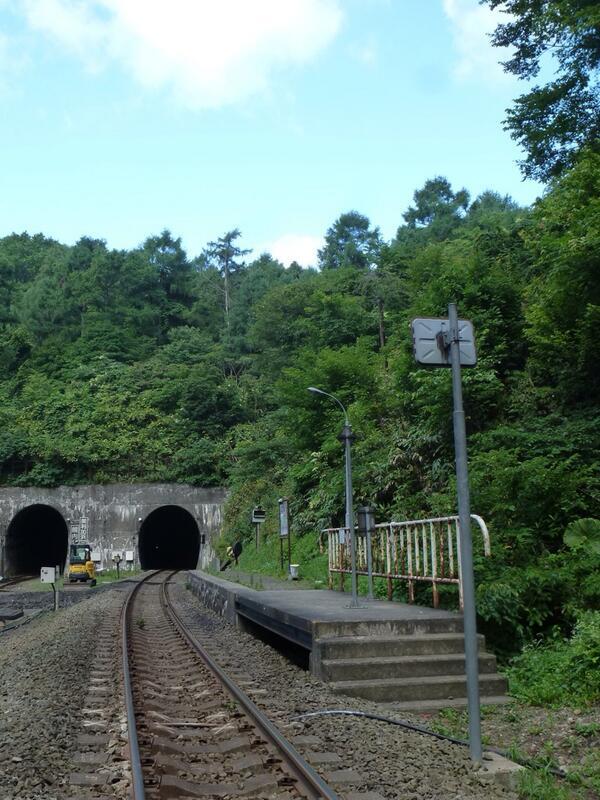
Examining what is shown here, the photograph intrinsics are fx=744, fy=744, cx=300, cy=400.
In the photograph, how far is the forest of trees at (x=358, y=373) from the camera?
38.0 ft

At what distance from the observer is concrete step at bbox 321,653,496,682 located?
7.88 meters

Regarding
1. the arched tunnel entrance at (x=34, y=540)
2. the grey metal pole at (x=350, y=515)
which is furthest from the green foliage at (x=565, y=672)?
the arched tunnel entrance at (x=34, y=540)

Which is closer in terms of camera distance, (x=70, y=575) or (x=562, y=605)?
(x=562, y=605)

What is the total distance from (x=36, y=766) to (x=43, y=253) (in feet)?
286

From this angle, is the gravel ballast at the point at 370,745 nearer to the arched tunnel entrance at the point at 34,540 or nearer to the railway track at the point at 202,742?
the railway track at the point at 202,742

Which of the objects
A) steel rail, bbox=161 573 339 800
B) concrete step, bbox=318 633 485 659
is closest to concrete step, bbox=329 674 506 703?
concrete step, bbox=318 633 485 659

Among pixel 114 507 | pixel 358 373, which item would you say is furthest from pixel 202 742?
pixel 114 507

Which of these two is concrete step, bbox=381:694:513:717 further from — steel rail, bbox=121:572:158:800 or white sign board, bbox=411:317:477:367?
white sign board, bbox=411:317:477:367

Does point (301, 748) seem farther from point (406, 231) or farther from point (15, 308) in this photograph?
point (15, 308)

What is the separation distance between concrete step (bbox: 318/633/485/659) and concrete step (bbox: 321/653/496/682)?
5.6 inches

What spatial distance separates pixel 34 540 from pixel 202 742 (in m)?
44.9

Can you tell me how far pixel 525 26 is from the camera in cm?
2103

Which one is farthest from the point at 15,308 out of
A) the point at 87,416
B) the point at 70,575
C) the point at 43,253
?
the point at 70,575

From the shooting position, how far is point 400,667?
7.89m
